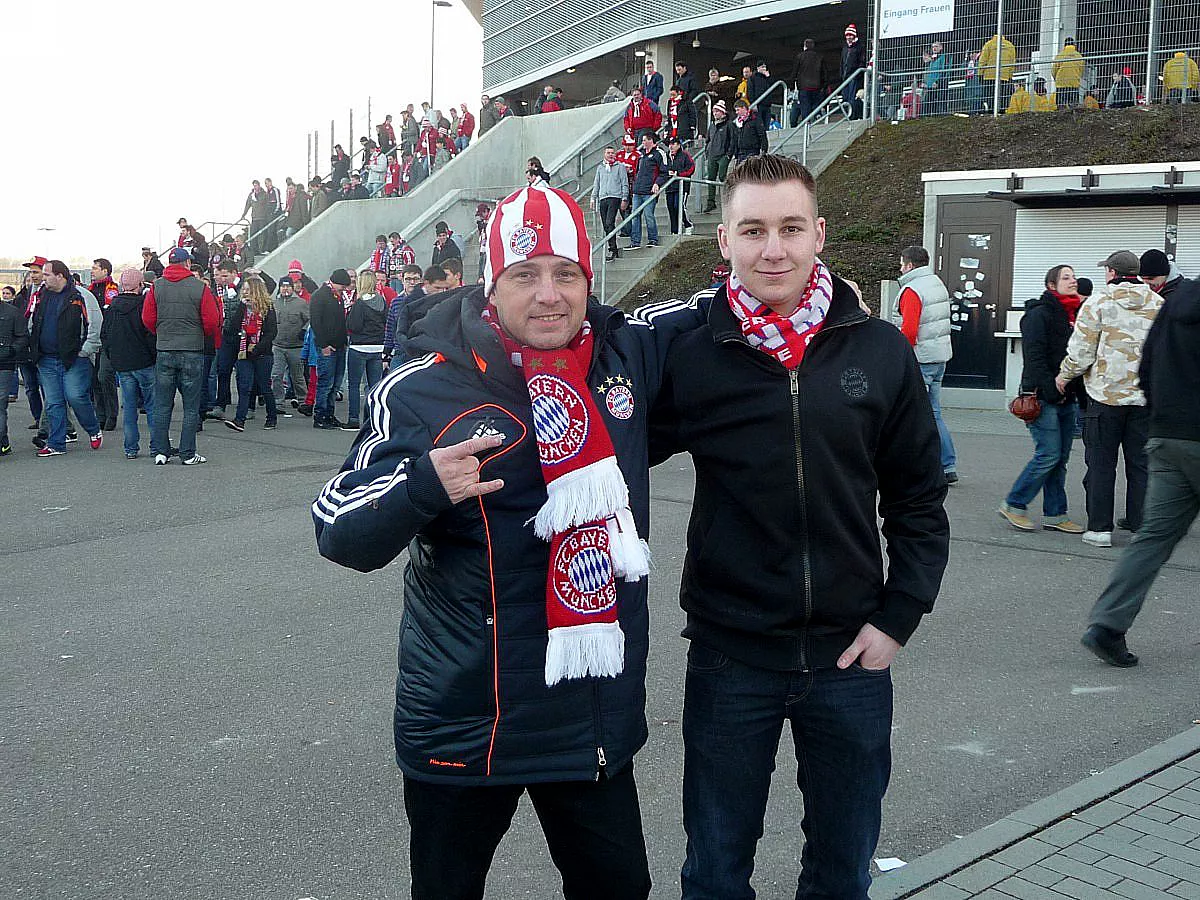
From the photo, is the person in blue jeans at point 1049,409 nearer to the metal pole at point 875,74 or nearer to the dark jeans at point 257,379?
the dark jeans at point 257,379

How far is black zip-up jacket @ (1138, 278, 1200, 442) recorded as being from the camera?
538cm

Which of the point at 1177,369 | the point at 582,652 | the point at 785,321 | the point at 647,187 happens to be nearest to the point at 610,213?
the point at 647,187

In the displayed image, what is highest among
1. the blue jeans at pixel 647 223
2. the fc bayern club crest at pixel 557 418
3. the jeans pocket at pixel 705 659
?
the blue jeans at pixel 647 223

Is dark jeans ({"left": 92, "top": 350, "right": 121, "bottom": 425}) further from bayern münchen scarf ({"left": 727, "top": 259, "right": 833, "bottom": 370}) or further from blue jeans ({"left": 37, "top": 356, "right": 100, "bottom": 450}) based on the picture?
bayern münchen scarf ({"left": 727, "top": 259, "right": 833, "bottom": 370})

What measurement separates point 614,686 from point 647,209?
64.6ft

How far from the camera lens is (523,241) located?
2484 millimetres

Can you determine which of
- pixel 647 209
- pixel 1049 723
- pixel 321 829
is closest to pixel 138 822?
pixel 321 829

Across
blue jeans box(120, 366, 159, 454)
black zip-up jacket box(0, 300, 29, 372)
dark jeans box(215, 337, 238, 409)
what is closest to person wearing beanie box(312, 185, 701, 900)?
blue jeans box(120, 366, 159, 454)

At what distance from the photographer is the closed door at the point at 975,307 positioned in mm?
16859

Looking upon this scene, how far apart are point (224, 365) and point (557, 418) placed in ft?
45.2

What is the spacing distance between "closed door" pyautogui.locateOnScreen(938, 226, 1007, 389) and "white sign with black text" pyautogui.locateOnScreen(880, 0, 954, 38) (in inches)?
257

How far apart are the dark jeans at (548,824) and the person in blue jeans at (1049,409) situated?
6493 millimetres

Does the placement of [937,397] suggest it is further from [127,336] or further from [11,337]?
[11,337]

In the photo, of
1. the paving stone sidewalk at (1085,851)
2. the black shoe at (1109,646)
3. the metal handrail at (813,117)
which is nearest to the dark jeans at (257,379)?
the metal handrail at (813,117)
